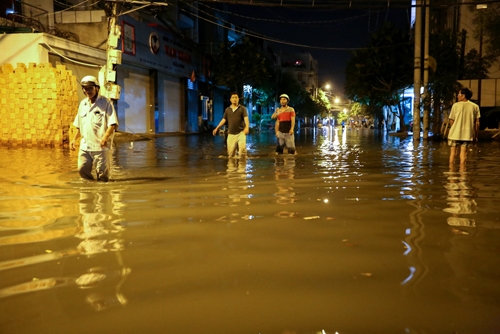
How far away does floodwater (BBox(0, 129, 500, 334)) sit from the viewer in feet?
8.30

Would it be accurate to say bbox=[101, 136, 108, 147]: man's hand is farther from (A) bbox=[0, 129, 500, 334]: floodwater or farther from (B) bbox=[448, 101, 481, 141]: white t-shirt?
(B) bbox=[448, 101, 481, 141]: white t-shirt

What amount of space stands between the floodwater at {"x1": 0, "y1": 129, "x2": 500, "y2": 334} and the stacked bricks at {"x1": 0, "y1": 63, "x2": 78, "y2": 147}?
11.0m

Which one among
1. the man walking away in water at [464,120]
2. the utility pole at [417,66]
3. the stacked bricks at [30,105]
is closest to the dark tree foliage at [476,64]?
the utility pole at [417,66]

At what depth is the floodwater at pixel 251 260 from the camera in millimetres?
2531

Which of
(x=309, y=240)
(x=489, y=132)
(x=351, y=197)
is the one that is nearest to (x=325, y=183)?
(x=351, y=197)

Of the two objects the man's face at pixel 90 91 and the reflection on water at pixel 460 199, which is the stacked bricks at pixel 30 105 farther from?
the reflection on water at pixel 460 199

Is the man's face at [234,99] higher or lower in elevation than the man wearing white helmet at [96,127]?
higher

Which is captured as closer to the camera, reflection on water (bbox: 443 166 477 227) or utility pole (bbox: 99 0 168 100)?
reflection on water (bbox: 443 166 477 227)

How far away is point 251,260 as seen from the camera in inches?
A: 136

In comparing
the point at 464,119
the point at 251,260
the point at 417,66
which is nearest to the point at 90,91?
the point at 251,260

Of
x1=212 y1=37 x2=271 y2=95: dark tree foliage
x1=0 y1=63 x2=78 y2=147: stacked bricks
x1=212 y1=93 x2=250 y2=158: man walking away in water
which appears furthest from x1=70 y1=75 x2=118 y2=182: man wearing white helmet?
x1=212 y1=37 x2=271 y2=95: dark tree foliage

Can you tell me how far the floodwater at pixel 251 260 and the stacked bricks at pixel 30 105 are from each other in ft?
36.1

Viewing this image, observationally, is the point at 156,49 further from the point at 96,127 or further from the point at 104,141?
the point at 104,141

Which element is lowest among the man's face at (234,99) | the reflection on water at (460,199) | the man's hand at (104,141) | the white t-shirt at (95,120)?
the reflection on water at (460,199)
